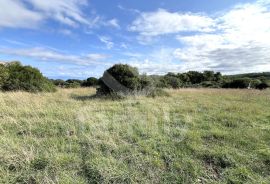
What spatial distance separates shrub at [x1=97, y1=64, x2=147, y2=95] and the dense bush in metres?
3.63

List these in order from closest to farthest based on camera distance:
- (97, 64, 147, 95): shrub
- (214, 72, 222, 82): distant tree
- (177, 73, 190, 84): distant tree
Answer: (97, 64, 147, 95): shrub < (177, 73, 190, 84): distant tree < (214, 72, 222, 82): distant tree

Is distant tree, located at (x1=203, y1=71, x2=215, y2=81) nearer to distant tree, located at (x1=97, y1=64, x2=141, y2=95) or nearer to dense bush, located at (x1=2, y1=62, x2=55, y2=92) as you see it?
distant tree, located at (x1=97, y1=64, x2=141, y2=95)

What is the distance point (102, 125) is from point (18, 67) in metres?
11.1

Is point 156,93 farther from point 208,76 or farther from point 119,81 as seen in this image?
point 208,76

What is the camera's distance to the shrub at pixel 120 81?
12.8 metres

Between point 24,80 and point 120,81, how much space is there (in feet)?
18.5

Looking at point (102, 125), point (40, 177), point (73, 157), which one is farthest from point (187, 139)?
point (40, 177)

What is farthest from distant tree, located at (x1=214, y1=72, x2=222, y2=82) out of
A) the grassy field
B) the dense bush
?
the grassy field

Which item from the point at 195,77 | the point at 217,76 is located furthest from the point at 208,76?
the point at 195,77

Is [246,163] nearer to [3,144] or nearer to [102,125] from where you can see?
[102,125]

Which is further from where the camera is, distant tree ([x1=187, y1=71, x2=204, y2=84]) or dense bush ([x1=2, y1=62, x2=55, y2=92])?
distant tree ([x1=187, y1=71, x2=204, y2=84])

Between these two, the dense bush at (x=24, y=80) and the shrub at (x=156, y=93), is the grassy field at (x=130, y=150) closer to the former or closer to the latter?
the shrub at (x=156, y=93)

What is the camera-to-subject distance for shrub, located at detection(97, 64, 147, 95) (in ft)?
42.0

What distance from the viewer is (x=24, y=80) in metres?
13.8
